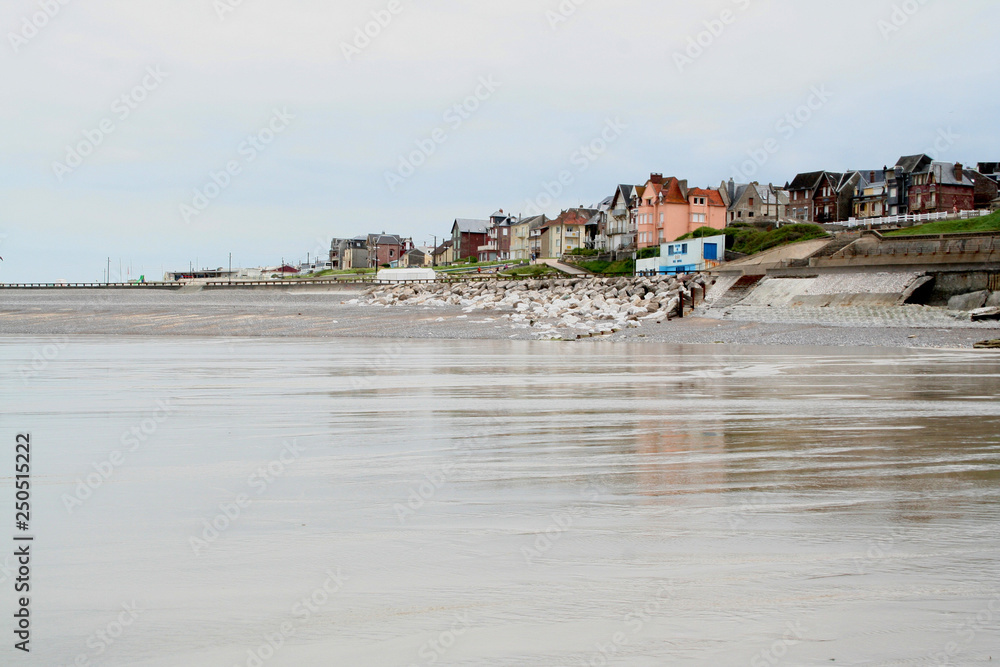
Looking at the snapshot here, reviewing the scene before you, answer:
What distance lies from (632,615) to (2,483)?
196 inches

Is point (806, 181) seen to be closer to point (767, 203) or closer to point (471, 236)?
point (767, 203)

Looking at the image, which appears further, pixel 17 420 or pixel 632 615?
pixel 17 420

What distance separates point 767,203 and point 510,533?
338ft

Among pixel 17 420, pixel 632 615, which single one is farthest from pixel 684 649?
pixel 17 420

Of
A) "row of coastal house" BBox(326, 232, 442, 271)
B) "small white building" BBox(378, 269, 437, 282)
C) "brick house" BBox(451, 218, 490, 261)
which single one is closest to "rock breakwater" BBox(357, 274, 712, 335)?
"small white building" BBox(378, 269, 437, 282)

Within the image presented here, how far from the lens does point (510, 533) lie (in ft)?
15.6

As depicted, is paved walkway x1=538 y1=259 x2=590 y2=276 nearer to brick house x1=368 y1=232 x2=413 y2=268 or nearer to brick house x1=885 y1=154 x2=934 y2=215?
brick house x1=885 y1=154 x2=934 y2=215

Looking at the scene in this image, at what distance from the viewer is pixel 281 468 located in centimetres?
660

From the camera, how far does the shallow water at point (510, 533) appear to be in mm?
3402

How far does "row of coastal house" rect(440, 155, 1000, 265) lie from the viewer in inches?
3440

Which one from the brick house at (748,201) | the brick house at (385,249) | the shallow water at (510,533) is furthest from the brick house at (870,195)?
the shallow water at (510,533)

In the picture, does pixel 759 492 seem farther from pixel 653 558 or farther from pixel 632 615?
pixel 632 615

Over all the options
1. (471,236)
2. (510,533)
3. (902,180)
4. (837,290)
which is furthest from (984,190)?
(510,533)

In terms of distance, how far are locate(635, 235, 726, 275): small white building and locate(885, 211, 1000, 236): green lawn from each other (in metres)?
11.2
